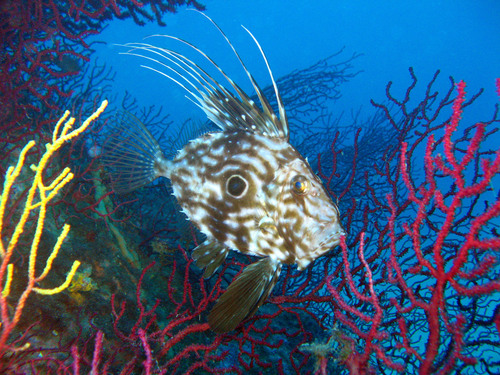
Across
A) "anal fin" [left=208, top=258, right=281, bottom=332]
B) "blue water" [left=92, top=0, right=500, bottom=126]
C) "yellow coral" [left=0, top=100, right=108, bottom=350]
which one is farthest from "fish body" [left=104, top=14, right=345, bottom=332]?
"blue water" [left=92, top=0, right=500, bottom=126]

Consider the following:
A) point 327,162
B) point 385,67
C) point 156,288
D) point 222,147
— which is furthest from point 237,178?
point 385,67

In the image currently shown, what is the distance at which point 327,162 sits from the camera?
8305 millimetres

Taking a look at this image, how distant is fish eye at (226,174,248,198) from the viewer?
216 cm

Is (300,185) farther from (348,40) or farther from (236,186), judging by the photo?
(348,40)

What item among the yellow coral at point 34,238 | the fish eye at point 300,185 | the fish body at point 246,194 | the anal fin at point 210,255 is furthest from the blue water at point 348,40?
the yellow coral at point 34,238

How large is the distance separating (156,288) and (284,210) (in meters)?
2.39

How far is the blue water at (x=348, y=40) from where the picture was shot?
7962 centimetres

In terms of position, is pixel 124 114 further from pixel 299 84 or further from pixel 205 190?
pixel 299 84

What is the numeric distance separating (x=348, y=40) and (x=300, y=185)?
376ft

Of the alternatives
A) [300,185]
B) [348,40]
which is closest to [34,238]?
[300,185]

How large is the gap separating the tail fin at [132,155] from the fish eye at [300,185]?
1.48m

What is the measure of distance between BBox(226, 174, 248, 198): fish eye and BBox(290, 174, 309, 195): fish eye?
1.30 ft

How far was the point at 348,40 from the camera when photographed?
3858 inches

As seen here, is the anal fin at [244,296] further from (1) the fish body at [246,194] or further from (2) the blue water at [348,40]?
(2) the blue water at [348,40]
